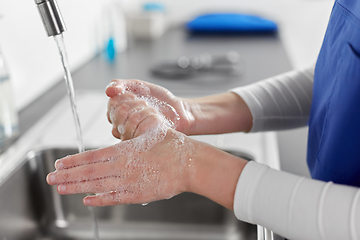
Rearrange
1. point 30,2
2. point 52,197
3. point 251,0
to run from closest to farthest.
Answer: point 52,197 < point 30,2 < point 251,0

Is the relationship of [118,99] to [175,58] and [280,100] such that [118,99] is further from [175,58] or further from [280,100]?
[175,58]

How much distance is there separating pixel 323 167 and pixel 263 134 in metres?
0.32

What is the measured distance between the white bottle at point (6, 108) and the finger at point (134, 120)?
324 millimetres

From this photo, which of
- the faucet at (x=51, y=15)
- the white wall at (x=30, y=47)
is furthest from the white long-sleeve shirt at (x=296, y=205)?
the white wall at (x=30, y=47)

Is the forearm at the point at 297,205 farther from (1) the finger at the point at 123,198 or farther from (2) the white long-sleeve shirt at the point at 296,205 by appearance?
(1) the finger at the point at 123,198

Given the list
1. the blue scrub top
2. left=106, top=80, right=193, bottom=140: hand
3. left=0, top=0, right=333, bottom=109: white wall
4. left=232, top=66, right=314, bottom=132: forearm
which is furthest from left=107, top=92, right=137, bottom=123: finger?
left=0, top=0, right=333, bottom=109: white wall

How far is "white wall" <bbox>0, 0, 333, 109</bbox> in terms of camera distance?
38.9 inches

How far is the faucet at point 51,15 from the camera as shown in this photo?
58cm

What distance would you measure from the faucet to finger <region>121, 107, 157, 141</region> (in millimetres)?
182

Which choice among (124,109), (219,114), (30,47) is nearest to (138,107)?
(124,109)

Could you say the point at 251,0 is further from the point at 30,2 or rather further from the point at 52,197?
the point at 52,197

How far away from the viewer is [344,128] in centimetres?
51

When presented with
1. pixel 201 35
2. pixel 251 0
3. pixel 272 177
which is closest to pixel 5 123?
pixel 272 177

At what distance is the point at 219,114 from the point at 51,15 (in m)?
0.34
